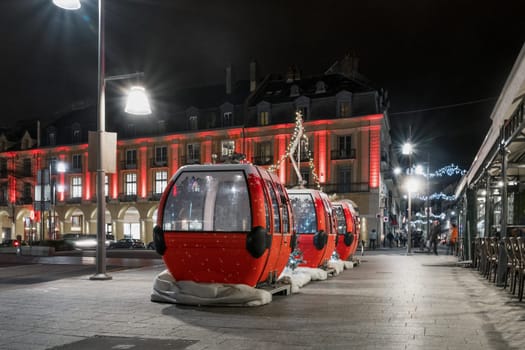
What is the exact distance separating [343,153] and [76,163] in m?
31.0

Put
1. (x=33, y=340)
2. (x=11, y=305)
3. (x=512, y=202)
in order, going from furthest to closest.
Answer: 1. (x=512, y=202)
2. (x=11, y=305)
3. (x=33, y=340)

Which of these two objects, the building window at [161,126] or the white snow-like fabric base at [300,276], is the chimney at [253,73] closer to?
the building window at [161,126]

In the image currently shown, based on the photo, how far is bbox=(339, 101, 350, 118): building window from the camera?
51.8 metres

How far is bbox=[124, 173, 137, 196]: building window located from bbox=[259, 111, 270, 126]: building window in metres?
15.8

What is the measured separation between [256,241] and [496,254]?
775 cm

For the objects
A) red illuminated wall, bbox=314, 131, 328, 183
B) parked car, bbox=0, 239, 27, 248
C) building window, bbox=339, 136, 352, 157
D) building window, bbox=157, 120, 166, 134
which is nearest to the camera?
parked car, bbox=0, 239, 27, 248

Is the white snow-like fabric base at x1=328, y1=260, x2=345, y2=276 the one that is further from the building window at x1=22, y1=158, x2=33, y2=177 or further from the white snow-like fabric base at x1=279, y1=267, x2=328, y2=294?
the building window at x1=22, y1=158, x2=33, y2=177

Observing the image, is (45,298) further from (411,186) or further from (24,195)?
(24,195)

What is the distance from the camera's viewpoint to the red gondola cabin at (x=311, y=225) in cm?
1554

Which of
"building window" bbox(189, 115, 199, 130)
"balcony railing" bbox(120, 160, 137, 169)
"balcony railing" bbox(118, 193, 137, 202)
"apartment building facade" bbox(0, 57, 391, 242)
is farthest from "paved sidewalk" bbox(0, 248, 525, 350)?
"balcony railing" bbox(120, 160, 137, 169)

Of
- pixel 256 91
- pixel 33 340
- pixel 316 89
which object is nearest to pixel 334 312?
pixel 33 340

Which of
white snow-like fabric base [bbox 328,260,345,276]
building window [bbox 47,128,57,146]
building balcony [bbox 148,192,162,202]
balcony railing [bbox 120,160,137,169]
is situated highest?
building window [bbox 47,128,57,146]

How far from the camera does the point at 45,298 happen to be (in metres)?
10.8

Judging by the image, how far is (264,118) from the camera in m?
56.6
